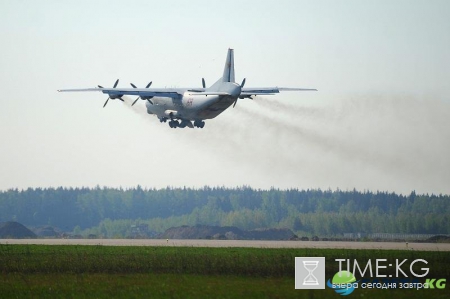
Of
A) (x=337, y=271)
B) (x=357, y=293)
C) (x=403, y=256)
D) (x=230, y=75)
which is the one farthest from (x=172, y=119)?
(x=357, y=293)

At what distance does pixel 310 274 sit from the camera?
50.6m

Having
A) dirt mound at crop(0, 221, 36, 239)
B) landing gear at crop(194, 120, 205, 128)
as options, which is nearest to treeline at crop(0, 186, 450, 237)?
dirt mound at crop(0, 221, 36, 239)

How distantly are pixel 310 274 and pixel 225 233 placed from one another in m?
59.2

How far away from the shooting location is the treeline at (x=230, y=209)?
106 metres

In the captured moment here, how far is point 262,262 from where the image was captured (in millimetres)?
58625

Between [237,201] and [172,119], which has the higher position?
[172,119]

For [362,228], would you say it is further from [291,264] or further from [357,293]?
[357,293]

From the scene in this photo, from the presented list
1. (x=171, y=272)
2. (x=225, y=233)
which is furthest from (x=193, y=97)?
(x=171, y=272)

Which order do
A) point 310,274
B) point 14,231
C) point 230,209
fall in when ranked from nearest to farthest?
1. point 310,274
2. point 14,231
3. point 230,209

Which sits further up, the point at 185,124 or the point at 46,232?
the point at 185,124

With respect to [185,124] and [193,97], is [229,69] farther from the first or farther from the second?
[185,124]

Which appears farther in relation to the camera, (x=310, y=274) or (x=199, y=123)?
(x=199, y=123)

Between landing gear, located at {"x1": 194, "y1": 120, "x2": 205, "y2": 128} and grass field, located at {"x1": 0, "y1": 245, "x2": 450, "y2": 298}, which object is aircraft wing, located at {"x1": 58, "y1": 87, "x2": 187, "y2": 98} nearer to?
landing gear, located at {"x1": 194, "y1": 120, "x2": 205, "y2": 128}

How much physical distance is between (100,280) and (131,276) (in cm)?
234
